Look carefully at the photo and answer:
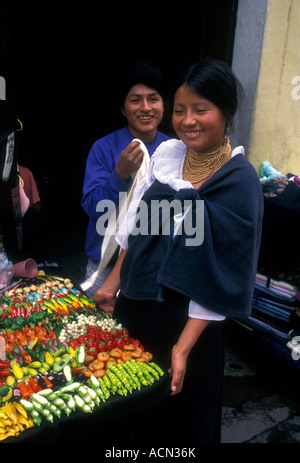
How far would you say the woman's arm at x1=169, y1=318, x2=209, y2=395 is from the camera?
5.32 ft

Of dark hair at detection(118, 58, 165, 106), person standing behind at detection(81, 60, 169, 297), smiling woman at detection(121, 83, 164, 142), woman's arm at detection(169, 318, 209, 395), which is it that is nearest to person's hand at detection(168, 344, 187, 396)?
woman's arm at detection(169, 318, 209, 395)

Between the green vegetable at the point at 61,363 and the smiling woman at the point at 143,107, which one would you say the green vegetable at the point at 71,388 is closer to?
the green vegetable at the point at 61,363

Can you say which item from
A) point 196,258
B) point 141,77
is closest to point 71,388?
point 196,258

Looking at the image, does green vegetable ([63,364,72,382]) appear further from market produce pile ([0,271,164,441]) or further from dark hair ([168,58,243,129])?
dark hair ([168,58,243,129])

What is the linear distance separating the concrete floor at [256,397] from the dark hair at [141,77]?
2.06 m

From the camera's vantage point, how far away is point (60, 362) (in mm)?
1722

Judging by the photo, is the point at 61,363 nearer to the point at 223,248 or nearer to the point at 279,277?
the point at 223,248

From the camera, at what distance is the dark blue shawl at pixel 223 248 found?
5.03ft

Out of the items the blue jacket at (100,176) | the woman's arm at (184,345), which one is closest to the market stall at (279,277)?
the blue jacket at (100,176)

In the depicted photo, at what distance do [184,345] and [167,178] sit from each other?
2.50 feet

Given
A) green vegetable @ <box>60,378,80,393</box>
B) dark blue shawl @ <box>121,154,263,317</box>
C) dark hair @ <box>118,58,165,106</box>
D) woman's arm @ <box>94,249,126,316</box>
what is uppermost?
dark hair @ <box>118,58,165,106</box>

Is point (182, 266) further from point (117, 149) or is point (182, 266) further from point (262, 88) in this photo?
point (262, 88)

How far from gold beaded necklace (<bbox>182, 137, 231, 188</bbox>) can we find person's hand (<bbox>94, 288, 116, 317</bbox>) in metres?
0.80
